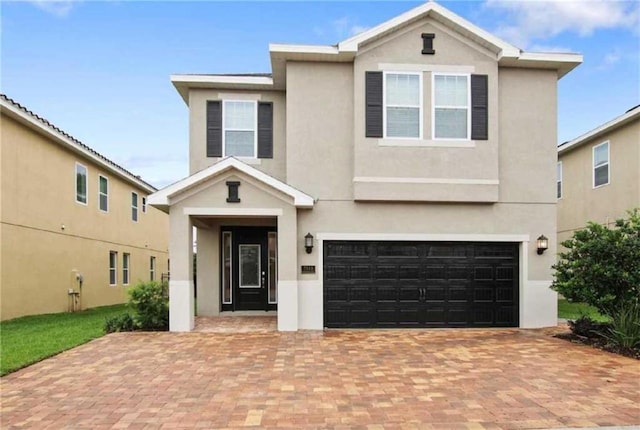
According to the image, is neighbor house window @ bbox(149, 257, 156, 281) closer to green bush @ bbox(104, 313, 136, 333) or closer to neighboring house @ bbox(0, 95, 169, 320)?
neighboring house @ bbox(0, 95, 169, 320)

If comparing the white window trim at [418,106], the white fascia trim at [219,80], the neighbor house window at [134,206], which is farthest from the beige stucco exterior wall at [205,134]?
the neighbor house window at [134,206]

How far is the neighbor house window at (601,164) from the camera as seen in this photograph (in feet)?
52.9

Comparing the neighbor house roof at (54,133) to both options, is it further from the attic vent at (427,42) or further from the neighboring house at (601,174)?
the neighboring house at (601,174)

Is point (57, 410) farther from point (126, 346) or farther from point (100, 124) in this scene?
point (100, 124)

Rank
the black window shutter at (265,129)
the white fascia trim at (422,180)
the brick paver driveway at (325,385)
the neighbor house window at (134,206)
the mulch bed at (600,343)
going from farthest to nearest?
the neighbor house window at (134,206), the black window shutter at (265,129), the white fascia trim at (422,180), the mulch bed at (600,343), the brick paver driveway at (325,385)

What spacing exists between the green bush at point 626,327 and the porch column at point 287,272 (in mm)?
6703

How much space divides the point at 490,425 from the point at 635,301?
6021mm

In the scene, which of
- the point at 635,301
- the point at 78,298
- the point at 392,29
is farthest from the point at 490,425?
the point at 78,298

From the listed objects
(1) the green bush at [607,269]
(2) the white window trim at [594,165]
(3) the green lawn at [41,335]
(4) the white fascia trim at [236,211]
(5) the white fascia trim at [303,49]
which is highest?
(5) the white fascia trim at [303,49]

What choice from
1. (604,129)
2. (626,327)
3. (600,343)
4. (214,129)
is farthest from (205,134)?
(604,129)

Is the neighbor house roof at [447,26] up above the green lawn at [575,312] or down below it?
above

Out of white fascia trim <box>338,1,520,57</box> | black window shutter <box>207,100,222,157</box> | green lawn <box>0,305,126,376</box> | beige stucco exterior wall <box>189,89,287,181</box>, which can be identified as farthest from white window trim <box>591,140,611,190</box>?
green lawn <box>0,305,126,376</box>

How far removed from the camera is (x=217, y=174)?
422 inches

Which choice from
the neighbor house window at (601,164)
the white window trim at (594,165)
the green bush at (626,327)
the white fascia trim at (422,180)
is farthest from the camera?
the neighbor house window at (601,164)
